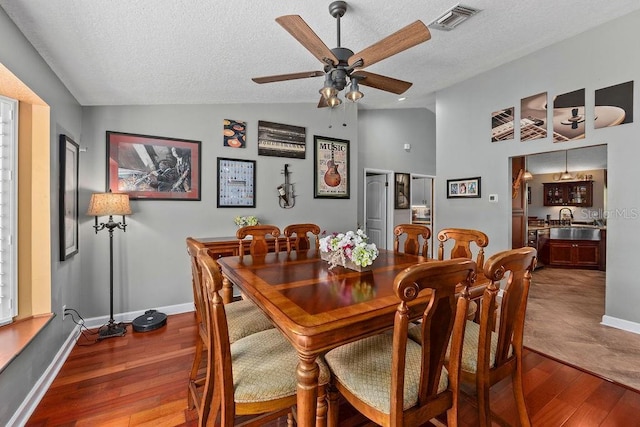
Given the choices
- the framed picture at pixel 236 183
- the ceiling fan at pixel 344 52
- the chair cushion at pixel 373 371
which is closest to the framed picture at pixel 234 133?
the framed picture at pixel 236 183

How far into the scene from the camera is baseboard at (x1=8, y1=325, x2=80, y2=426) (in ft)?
5.46

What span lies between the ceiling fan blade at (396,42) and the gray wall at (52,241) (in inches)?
79.0

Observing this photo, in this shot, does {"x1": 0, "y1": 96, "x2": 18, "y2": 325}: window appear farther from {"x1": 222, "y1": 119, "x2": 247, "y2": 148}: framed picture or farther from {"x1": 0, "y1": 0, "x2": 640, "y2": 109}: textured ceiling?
{"x1": 222, "y1": 119, "x2": 247, "y2": 148}: framed picture

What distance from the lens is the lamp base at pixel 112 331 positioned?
2.74 metres

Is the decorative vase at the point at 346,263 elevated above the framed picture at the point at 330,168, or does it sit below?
below

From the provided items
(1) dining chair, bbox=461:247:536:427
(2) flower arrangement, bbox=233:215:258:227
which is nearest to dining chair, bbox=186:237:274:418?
(1) dining chair, bbox=461:247:536:427

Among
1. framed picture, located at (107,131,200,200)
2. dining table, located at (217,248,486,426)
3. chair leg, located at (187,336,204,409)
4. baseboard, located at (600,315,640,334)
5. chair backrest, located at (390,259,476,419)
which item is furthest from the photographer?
framed picture, located at (107,131,200,200)

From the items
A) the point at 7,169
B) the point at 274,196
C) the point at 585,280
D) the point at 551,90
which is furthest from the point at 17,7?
the point at 585,280

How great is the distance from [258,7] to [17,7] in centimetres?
131

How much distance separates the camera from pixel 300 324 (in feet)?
3.38

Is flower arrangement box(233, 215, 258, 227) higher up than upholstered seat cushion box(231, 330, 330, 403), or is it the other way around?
flower arrangement box(233, 215, 258, 227)

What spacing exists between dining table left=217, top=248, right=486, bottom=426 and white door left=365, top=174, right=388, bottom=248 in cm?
379

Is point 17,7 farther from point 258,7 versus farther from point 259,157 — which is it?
point 259,157

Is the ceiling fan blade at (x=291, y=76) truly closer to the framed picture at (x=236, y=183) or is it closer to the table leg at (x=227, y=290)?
the table leg at (x=227, y=290)
